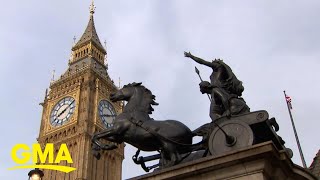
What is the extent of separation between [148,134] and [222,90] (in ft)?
5.22

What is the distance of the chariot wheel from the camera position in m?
8.68

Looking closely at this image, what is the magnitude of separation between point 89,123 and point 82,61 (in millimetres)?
13901

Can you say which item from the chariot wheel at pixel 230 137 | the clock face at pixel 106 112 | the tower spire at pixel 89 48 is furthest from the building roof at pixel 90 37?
the chariot wheel at pixel 230 137

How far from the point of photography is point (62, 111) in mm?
76375

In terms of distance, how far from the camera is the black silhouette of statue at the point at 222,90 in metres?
9.62

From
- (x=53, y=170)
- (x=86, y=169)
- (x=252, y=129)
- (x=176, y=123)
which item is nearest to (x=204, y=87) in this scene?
(x=176, y=123)

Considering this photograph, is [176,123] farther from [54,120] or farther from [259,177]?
[54,120]

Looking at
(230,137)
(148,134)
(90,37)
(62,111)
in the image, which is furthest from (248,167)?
(90,37)

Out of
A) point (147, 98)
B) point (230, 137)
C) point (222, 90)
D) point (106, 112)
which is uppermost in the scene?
point (106, 112)

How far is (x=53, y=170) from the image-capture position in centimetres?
7450

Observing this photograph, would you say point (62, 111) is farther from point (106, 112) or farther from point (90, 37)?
point (90, 37)

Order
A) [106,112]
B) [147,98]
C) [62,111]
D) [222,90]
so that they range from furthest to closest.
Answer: [106,112], [62,111], [147,98], [222,90]

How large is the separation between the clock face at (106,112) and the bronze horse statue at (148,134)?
213 ft

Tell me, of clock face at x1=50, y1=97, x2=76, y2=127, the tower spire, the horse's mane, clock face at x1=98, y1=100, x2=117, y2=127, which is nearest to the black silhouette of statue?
the horse's mane
